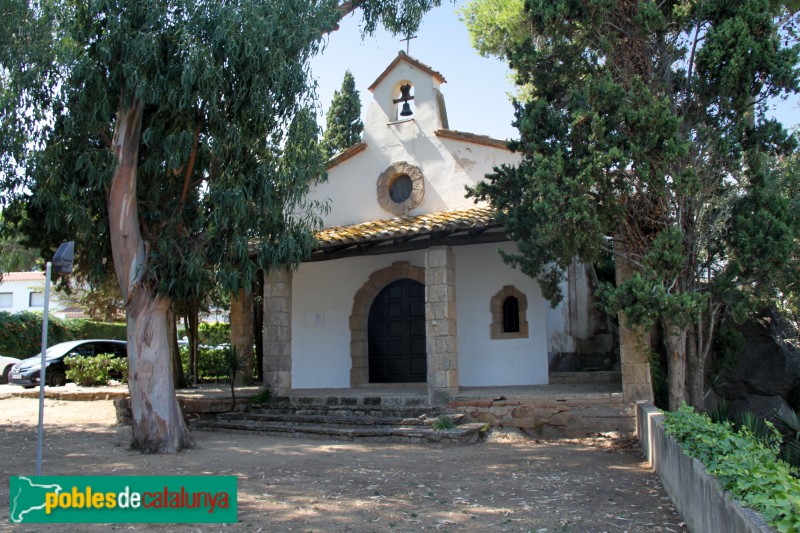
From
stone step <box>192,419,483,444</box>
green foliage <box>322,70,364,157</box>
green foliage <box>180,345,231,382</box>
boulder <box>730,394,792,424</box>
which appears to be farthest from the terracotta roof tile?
green foliage <box>322,70,364,157</box>

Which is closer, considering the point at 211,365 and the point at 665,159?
the point at 665,159

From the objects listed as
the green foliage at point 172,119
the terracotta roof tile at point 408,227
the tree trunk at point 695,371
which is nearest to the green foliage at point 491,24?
the terracotta roof tile at point 408,227

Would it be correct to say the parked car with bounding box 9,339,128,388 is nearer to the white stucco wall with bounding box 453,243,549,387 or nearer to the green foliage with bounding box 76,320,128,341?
the green foliage with bounding box 76,320,128,341

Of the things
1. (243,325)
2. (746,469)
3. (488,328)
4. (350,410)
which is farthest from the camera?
(243,325)

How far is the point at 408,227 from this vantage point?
10703mm

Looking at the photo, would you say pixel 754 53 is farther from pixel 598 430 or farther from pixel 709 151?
pixel 598 430

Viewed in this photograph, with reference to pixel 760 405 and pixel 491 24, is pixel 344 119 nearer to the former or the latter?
pixel 491 24

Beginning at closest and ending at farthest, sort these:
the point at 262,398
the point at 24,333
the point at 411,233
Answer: the point at 411,233
the point at 262,398
the point at 24,333

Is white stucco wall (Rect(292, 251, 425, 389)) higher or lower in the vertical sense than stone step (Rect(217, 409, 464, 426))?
higher

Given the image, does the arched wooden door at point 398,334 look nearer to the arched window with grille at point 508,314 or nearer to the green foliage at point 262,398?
the arched window with grille at point 508,314

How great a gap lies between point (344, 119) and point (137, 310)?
14844mm

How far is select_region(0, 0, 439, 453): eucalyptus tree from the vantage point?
24.9ft

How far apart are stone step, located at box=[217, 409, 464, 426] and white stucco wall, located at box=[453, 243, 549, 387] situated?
204 centimetres

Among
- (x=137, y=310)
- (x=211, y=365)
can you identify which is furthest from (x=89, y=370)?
(x=137, y=310)
